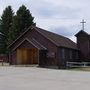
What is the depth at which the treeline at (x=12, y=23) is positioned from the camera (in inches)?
2525

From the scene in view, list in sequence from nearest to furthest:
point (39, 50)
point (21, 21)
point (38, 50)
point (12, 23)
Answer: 1. point (39, 50)
2. point (38, 50)
3. point (21, 21)
4. point (12, 23)

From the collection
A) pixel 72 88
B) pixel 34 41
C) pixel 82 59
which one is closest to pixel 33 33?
pixel 34 41

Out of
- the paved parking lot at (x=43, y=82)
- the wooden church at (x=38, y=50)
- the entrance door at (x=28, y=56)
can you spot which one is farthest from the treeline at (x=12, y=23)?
the paved parking lot at (x=43, y=82)

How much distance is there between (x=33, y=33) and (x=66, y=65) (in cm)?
665

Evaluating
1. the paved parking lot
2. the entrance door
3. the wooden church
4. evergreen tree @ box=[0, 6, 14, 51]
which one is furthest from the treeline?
the paved parking lot

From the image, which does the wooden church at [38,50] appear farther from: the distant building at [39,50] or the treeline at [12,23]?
the treeline at [12,23]

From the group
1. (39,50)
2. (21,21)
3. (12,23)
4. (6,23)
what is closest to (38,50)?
(39,50)

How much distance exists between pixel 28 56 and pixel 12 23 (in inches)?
772

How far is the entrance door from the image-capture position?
46.6m

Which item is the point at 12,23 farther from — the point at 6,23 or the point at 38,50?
the point at 38,50

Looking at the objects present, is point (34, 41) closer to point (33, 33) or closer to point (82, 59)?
point (33, 33)

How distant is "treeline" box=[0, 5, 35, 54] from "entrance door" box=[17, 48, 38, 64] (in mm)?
15184

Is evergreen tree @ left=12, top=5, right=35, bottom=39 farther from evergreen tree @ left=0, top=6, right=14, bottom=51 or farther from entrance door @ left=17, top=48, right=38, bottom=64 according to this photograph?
entrance door @ left=17, top=48, right=38, bottom=64

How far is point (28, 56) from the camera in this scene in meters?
48.2
